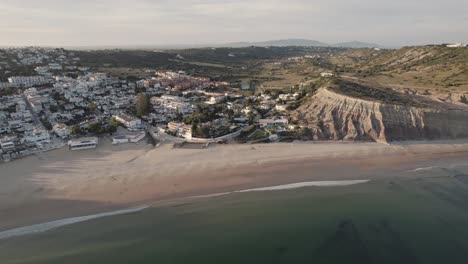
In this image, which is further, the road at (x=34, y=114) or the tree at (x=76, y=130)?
the road at (x=34, y=114)

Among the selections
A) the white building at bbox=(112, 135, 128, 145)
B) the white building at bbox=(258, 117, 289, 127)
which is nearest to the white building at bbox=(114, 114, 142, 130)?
the white building at bbox=(112, 135, 128, 145)

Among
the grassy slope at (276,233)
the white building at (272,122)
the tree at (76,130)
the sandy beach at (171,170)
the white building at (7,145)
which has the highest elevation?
the white building at (272,122)

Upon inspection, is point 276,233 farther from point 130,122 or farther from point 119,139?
point 130,122

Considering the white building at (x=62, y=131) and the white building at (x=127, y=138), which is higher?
the white building at (x=62, y=131)

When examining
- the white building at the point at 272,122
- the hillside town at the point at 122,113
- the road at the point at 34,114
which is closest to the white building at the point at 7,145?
the hillside town at the point at 122,113

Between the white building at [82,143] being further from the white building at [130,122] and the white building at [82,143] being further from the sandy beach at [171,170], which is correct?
the white building at [130,122]

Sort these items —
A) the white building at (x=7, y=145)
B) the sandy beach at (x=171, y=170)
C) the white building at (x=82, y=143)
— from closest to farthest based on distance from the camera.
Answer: the sandy beach at (x=171, y=170)
the white building at (x=7, y=145)
the white building at (x=82, y=143)

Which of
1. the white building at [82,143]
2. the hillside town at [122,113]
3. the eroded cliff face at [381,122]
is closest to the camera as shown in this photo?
the white building at [82,143]

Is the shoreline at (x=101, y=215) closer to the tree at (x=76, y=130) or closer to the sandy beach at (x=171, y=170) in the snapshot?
the sandy beach at (x=171, y=170)

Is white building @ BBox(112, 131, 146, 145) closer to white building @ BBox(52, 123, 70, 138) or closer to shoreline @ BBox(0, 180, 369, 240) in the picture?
white building @ BBox(52, 123, 70, 138)
